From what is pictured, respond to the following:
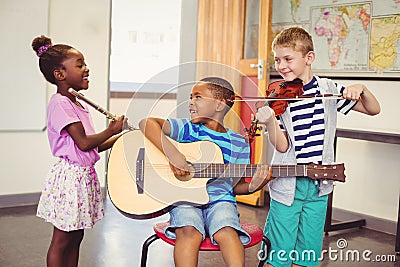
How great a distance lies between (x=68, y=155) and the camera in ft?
7.70

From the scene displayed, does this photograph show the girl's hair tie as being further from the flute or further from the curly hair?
the flute

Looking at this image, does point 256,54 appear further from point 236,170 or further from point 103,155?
point 236,170

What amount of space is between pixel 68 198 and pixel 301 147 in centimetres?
91

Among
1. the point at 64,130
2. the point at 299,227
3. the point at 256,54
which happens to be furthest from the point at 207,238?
the point at 256,54

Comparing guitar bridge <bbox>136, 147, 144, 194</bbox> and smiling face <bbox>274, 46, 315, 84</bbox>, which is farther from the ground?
smiling face <bbox>274, 46, 315, 84</bbox>

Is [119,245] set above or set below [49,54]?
below

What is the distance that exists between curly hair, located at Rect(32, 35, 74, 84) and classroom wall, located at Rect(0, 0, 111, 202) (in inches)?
79.1

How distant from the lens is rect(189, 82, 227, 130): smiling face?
7.28 feet

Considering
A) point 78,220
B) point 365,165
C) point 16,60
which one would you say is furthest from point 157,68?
point 78,220

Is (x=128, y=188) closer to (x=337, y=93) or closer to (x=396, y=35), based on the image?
(x=337, y=93)

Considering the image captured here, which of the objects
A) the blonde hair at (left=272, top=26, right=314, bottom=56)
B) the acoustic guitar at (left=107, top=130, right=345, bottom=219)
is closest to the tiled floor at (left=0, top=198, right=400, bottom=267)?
the acoustic guitar at (left=107, top=130, right=345, bottom=219)

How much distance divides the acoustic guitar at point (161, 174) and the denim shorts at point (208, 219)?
0.04 metres

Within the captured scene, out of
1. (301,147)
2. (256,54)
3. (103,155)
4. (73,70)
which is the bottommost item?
(103,155)

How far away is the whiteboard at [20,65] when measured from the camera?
4.23 meters
